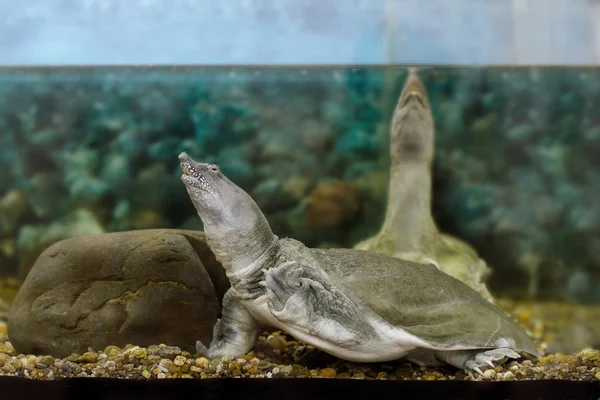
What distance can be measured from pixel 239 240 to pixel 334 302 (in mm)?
484

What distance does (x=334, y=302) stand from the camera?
2.33 meters

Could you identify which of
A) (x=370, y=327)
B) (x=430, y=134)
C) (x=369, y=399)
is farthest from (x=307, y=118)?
(x=369, y=399)

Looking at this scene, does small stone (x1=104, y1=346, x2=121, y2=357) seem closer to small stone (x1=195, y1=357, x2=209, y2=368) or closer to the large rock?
the large rock

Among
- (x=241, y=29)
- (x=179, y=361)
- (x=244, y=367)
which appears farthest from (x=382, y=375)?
(x=241, y=29)

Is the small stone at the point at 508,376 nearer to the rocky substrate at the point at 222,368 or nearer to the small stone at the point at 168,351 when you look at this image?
the rocky substrate at the point at 222,368

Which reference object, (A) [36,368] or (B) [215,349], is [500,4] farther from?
(A) [36,368]

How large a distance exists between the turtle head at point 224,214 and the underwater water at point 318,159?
0.69 metres

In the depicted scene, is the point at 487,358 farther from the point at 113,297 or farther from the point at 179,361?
the point at 113,297

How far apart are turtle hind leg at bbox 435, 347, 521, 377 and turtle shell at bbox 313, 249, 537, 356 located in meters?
0.05

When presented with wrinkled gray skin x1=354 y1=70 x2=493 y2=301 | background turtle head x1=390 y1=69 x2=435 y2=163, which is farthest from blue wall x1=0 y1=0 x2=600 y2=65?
wrinkled gray skin x1=354 y1=70 x2=493 y2=301

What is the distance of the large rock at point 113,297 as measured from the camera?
2637 mm

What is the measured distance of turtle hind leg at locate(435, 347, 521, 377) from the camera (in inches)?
97.0

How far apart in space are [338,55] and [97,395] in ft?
6.83

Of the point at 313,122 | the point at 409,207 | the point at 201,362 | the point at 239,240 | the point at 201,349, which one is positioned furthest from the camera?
the point at 409,207
